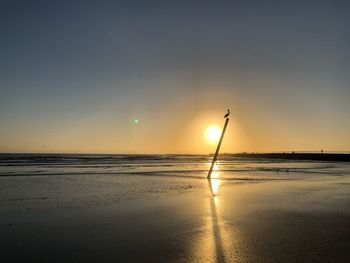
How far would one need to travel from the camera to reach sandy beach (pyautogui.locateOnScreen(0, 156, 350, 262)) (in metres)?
9.11

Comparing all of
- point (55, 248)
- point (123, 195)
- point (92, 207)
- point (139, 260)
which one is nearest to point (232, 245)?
point (139, 260)

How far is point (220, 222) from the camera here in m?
13.3

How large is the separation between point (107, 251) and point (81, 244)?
3.61 ft

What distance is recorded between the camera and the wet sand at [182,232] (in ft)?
29.7

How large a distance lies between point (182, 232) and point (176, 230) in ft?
1.33

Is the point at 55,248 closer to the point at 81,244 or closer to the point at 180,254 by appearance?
the point at 81,244

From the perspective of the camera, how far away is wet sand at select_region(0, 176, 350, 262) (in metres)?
9.05

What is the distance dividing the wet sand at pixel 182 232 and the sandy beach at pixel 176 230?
2 cm

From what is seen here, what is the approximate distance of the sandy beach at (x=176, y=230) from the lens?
9109mm

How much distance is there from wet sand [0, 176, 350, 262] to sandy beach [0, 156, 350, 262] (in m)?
0.02

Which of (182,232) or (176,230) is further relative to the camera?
(176,230)

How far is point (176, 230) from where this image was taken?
473 inches

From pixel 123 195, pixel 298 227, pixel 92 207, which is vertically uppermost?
pixel 123 195

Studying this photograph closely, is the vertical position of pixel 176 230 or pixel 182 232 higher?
pixel 176 230
